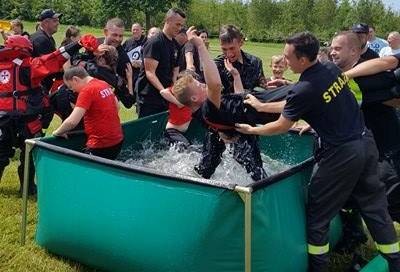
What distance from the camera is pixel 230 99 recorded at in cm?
417

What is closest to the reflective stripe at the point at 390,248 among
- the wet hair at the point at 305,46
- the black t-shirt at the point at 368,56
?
the wet hair at the point at 305,46

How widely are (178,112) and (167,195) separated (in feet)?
8.32

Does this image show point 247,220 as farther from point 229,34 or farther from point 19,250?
point 229,34

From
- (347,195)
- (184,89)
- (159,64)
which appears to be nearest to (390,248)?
(347,195)

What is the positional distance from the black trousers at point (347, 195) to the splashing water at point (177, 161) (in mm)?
1797

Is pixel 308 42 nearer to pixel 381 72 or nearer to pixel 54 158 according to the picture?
pixel 381 72

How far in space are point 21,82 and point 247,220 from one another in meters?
3.09

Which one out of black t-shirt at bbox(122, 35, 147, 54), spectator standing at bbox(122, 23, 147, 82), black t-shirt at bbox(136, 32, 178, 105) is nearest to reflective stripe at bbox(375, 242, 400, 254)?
black t-shirt at bbox(136, 32, 178, 105)

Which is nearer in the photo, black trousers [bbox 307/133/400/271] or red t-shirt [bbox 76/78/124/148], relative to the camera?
black trousers [bbox 307/133/400/271]

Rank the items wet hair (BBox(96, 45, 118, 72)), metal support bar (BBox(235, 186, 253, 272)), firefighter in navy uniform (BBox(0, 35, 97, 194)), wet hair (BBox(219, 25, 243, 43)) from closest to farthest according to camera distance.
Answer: metal support bar (BBox(235, 186, 253, 272)), wet hair (BBox(219, 25, 243, 43)), firefighter in navy uniform (BBox(0, 35, 97, 194)), wet hair (BBox(96, 45, 118, 72))

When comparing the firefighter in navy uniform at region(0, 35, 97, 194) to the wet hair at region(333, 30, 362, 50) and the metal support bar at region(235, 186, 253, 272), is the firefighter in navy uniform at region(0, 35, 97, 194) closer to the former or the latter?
the wet hair at region(333, 30, 362, 50)

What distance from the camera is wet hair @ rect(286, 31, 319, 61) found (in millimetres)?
3385

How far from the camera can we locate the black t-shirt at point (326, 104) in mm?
3342

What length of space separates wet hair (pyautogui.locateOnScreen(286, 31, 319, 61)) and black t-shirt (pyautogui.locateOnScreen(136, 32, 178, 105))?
8.52 feet
